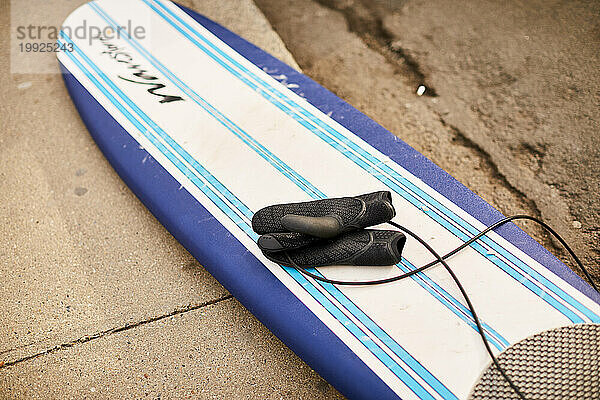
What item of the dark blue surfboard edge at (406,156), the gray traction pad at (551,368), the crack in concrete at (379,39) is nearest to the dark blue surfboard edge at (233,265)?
the gray traction pad at (551,368)

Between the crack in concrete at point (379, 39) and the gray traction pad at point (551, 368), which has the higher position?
the crack in concrete at point (379, 39)

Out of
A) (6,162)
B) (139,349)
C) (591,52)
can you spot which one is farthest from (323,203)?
(591,52)

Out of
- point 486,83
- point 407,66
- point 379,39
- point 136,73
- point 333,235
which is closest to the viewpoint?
point 333,235

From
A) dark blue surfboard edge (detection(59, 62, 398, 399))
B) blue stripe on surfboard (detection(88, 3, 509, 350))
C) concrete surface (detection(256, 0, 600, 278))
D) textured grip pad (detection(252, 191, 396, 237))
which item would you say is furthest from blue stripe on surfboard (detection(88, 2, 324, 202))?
concrete surface (detection(256, 0, 600, 278))

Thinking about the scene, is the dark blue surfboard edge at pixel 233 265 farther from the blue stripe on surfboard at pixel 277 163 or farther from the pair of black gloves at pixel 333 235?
the blue stripe on surfboard at pixel 277 163

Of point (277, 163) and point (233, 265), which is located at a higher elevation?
point (277, 163)

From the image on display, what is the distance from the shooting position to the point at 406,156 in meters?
1.54

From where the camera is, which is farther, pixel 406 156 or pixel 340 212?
pixel 406 156

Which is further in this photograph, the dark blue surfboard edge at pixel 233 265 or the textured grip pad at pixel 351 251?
the textured grip pad at pixel 351 251

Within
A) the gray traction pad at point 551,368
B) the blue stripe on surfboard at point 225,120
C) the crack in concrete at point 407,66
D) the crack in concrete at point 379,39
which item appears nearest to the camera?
the gray traction pad at point 551,368

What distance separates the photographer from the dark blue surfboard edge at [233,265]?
116 centimetres

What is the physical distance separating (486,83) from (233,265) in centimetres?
144

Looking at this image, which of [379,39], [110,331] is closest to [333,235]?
[110,331]

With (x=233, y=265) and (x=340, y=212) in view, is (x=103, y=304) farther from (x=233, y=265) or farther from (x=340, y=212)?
(x=340, y=212)
